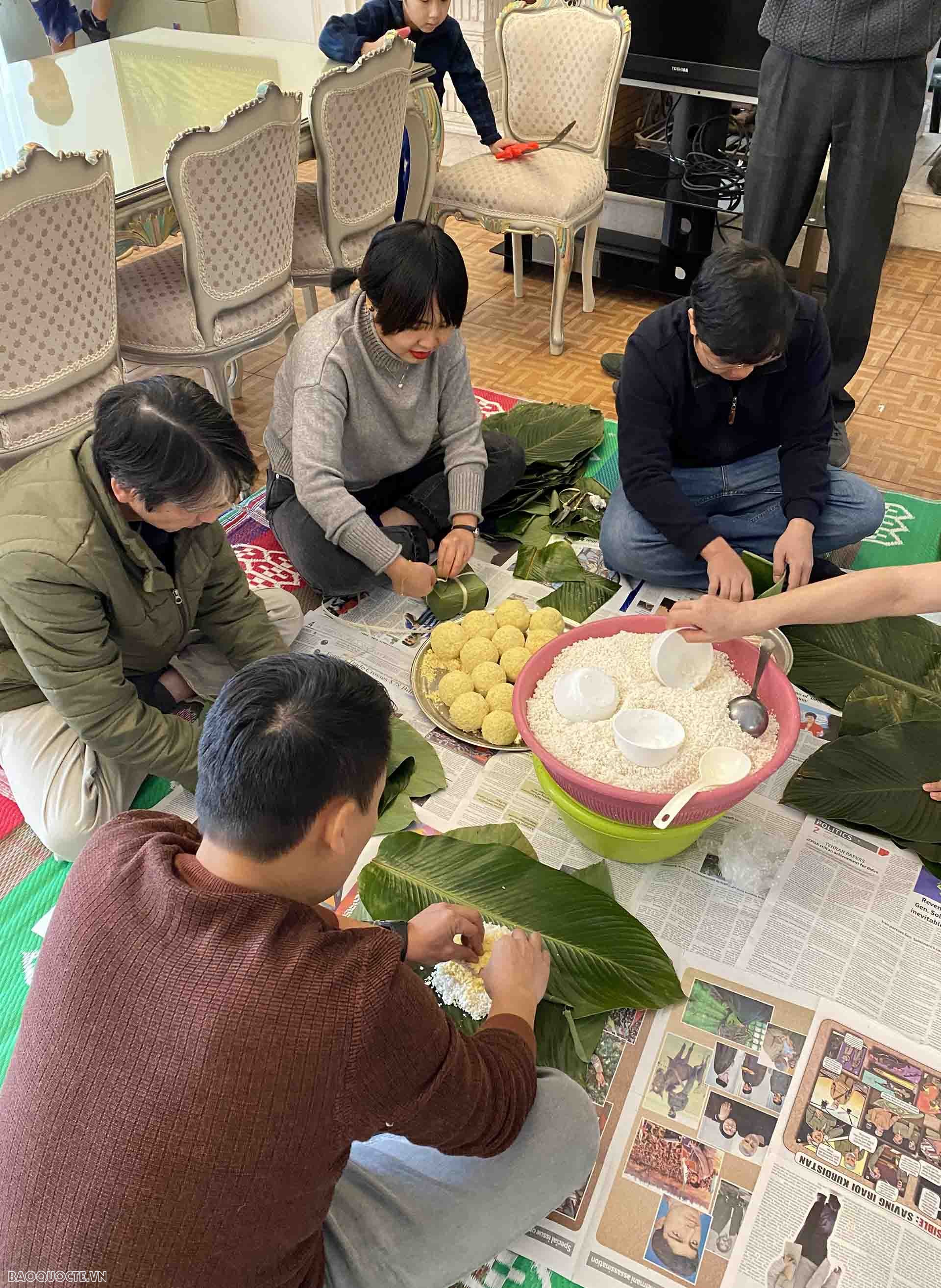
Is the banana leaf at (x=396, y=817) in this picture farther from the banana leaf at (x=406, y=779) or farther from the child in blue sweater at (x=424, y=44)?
the child in blue sweater at (x=424, y=44)

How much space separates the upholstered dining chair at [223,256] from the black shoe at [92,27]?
9.92 ft

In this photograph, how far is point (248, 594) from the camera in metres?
1.53

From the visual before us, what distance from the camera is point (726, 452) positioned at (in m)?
1.77

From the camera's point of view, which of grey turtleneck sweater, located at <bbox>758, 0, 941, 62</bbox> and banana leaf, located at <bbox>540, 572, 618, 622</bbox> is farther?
grey turtleneck sweater, located at <bbox>758, 0, 941, 62</bbox>

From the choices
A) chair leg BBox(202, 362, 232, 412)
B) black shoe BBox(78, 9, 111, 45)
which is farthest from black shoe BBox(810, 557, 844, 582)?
black shoe BBox(78, 9, 111, 45)

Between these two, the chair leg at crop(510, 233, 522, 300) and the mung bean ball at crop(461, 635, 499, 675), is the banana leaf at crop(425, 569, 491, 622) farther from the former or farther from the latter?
the chair leg at crop(510, 233, 522, 300)

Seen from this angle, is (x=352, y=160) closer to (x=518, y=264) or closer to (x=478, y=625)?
(x=518, y=264)

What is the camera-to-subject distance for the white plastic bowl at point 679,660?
52.9 inches

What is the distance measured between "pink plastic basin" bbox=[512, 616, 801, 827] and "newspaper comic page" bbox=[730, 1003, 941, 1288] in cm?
31

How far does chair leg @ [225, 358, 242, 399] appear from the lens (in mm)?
2584

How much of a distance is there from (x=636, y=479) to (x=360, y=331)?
557mm

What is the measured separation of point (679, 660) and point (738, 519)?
1.90 ft

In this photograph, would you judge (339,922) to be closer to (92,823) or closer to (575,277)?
(92,823)

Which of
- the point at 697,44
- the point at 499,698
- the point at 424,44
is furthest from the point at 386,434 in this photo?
the point at 697,44
